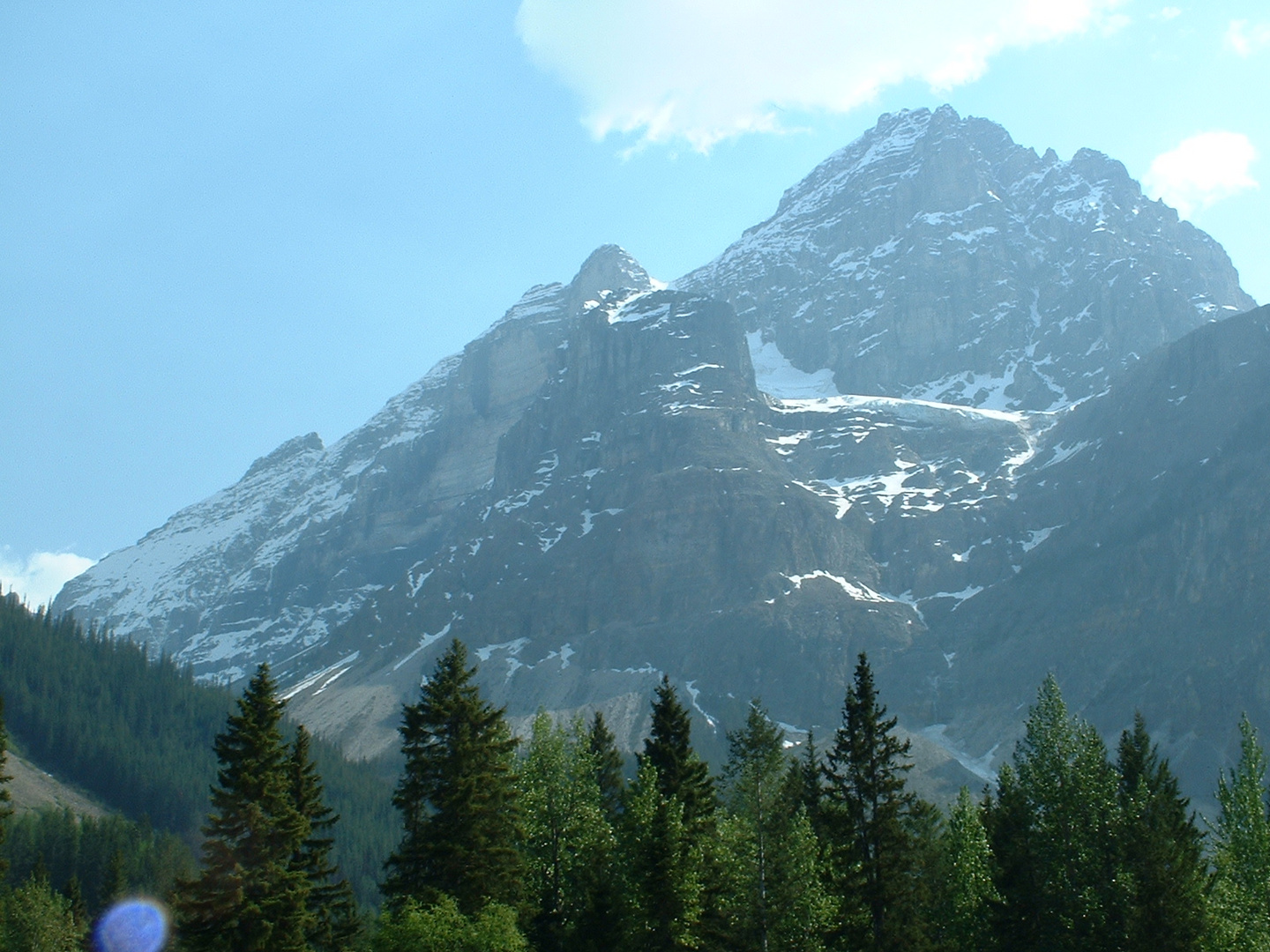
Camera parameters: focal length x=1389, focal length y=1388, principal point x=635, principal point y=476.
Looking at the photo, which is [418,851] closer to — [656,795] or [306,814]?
[306,814]

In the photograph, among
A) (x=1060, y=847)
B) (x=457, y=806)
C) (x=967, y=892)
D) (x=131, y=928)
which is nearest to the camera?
(x=457, y=806)

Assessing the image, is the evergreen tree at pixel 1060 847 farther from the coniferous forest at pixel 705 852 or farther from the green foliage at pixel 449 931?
the green foliage at pixel 449 931

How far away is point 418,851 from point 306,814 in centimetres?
536

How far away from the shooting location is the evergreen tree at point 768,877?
52.1 metres

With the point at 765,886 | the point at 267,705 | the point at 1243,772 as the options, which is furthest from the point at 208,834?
the point at 1243,772

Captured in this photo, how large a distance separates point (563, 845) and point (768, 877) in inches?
405

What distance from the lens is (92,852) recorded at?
149000 millimetres

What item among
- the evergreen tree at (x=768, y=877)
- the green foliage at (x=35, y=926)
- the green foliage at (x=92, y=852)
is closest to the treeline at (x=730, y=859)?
the evergreen tree at (x=768, y=877)

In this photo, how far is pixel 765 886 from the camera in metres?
52.4

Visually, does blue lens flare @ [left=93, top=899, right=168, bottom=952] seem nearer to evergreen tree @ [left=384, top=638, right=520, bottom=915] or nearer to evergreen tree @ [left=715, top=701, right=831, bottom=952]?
evergreen tree @ [left=384, top=638, right=520, bottom=915]

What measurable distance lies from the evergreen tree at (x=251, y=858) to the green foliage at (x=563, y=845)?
400 inches

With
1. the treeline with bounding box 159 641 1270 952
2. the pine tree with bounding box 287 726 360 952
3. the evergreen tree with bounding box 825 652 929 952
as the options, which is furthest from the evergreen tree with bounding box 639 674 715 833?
the pine tree with bounding box 287 726 360 952

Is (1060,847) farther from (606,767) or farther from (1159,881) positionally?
(606,767)

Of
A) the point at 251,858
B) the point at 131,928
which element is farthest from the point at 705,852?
the point at 131,928
